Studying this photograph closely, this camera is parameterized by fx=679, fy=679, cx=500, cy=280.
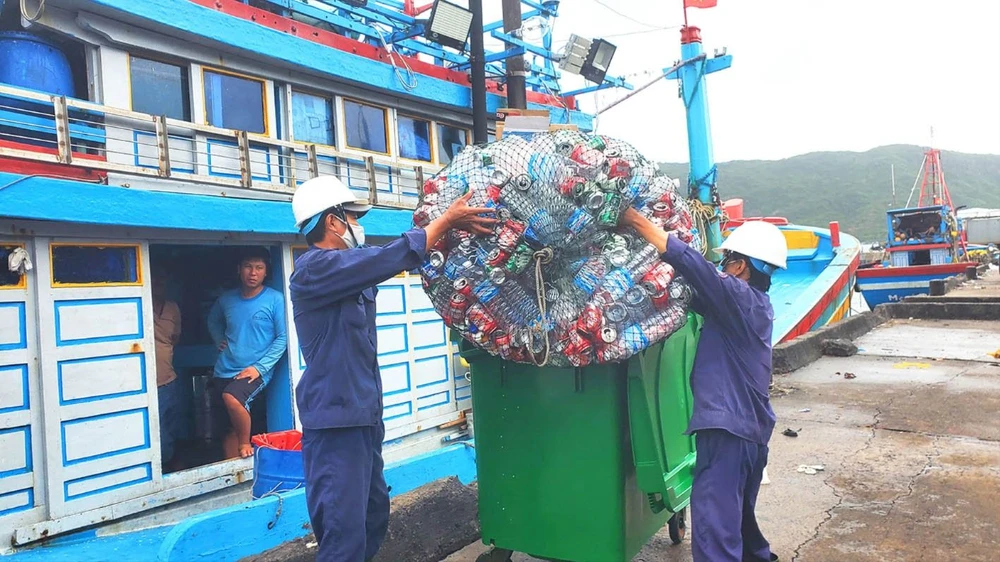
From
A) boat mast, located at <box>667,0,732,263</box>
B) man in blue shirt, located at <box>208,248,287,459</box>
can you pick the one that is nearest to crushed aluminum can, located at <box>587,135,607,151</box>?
man in blue shirt, located at <box>208,248,287,459</box>

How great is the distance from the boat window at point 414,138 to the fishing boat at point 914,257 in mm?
15747

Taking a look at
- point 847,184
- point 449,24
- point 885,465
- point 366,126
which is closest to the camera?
point 885,465

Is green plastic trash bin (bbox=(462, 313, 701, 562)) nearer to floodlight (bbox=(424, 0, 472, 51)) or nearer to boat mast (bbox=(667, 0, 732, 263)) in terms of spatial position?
floodlight (bbox=(424, 0, 472, 51))

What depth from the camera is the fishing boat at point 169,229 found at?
4199mm

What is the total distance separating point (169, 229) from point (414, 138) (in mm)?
3687

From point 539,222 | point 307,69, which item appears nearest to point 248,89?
point 307,69

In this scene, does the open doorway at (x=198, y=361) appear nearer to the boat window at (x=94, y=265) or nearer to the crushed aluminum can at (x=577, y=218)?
the boat window at (x=94, y=265)

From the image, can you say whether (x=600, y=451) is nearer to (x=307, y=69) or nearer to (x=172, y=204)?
(x=172, y=204)

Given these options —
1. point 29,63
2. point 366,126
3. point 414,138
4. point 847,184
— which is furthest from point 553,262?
point 847,184

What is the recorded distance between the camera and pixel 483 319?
9.15 ft

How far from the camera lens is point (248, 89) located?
20.7 feet

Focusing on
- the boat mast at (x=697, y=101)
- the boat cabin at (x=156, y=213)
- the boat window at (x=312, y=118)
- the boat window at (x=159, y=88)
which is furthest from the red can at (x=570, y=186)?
the boat mast at (x=697, y=101)

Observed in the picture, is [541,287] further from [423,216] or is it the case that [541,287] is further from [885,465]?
[885,465]

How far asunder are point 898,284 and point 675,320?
19.4 m
